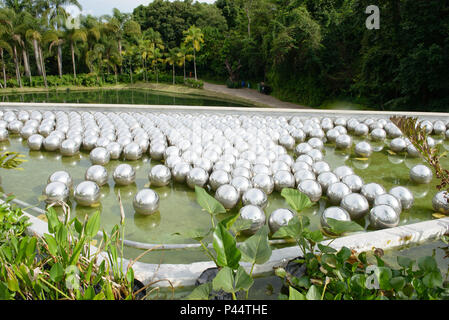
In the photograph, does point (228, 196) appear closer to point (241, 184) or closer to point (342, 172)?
point (241, 184)

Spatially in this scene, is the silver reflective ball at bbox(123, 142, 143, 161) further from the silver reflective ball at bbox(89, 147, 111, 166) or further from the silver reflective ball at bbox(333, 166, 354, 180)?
the silver reflective ball at bbox(333, 166, 354, 180)

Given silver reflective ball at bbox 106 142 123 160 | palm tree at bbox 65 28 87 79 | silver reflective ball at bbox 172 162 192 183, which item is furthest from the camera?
palm tree at bbox 65 28 87 79

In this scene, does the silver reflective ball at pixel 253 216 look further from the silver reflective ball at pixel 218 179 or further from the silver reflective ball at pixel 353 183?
the silver reflective ball at pixel 353 183

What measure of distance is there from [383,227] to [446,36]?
13.5 meters

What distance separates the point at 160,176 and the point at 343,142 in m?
3.88

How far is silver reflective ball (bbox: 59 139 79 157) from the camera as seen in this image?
624 centimetres

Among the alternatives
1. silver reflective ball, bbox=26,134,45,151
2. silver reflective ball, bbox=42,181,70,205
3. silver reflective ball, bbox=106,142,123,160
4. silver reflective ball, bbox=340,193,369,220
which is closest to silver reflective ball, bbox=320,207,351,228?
silver reflective ball, bbox=340,193,369,220

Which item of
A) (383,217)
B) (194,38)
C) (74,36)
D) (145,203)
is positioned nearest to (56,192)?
(145,203)

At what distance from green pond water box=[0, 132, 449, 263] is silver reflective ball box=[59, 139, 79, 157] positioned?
0.10 metres

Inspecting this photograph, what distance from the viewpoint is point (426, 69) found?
1409 centimetres

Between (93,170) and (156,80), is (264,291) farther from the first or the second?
(156,80)

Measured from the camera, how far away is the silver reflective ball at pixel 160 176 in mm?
4875

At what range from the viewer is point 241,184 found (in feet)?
14.5

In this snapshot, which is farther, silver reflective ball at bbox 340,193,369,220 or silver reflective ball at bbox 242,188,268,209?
silver reflective ball at bbox 242,188,268,209
